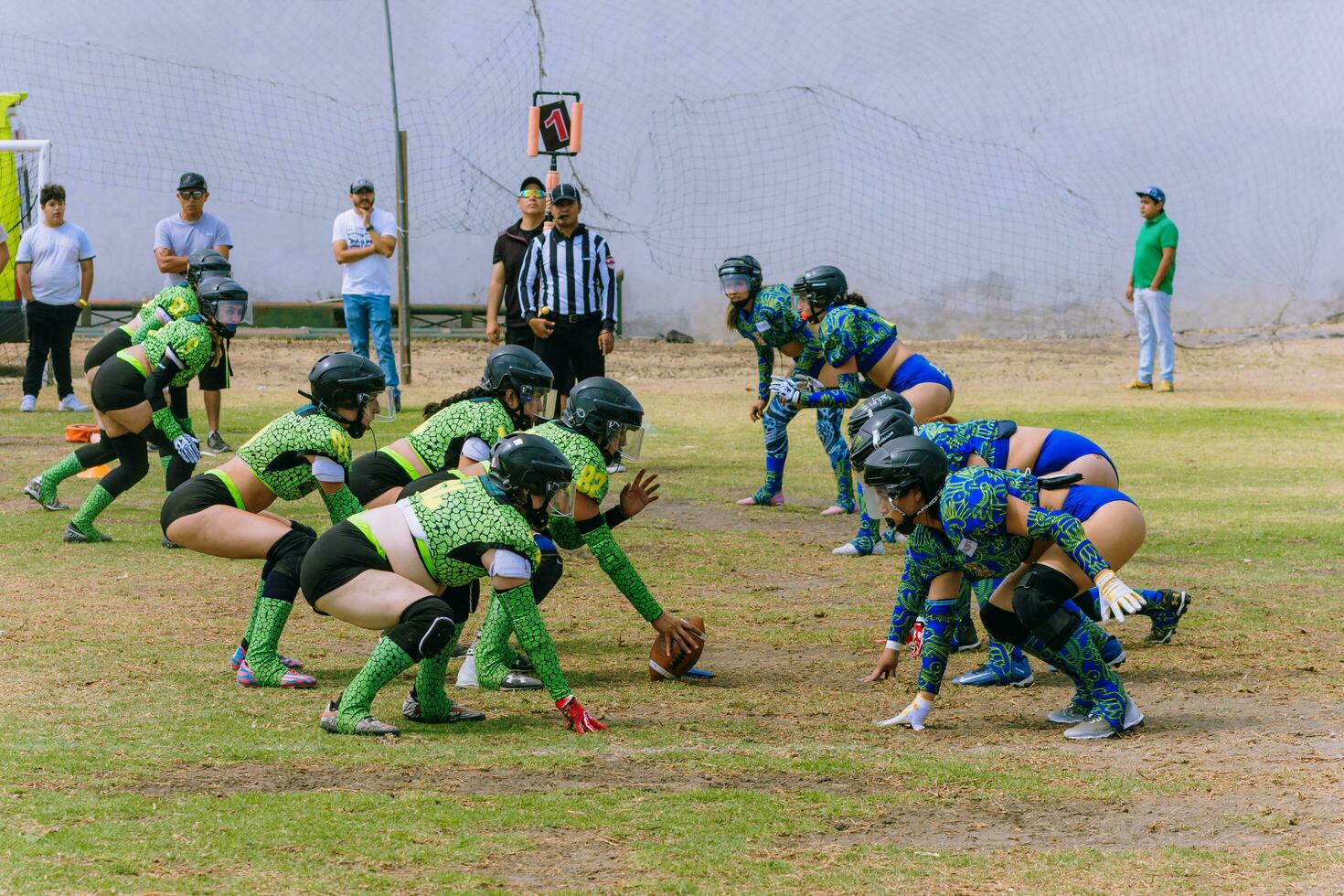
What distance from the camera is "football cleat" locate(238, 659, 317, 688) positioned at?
21.7 feet

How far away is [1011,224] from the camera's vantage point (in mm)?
23766

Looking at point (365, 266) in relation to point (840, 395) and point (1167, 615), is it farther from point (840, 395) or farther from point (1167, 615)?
point (1167, 615)

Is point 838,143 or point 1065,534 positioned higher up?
point 838,143

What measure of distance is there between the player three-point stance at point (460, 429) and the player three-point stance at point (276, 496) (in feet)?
1.57

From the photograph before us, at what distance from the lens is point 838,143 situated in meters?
23.7

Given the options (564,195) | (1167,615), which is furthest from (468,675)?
(564,195)

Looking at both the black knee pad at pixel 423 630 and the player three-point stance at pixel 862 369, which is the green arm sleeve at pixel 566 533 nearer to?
the black knee pad at pixel 423 630

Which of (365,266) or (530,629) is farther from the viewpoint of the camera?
(365,266)

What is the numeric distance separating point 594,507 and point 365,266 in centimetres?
906

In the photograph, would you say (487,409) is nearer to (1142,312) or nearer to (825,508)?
(825,508)

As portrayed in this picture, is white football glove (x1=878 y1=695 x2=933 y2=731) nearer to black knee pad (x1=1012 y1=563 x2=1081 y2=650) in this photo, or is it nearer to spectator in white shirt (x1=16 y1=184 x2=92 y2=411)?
black knee pad (x1=1012 y1=563 x2=1081 y2=650)

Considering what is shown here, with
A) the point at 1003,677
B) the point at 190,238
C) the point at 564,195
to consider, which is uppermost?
the point at 564,195

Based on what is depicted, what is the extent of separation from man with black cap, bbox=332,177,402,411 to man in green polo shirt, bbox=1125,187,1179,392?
887cm

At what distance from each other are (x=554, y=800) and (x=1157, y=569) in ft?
16.9
